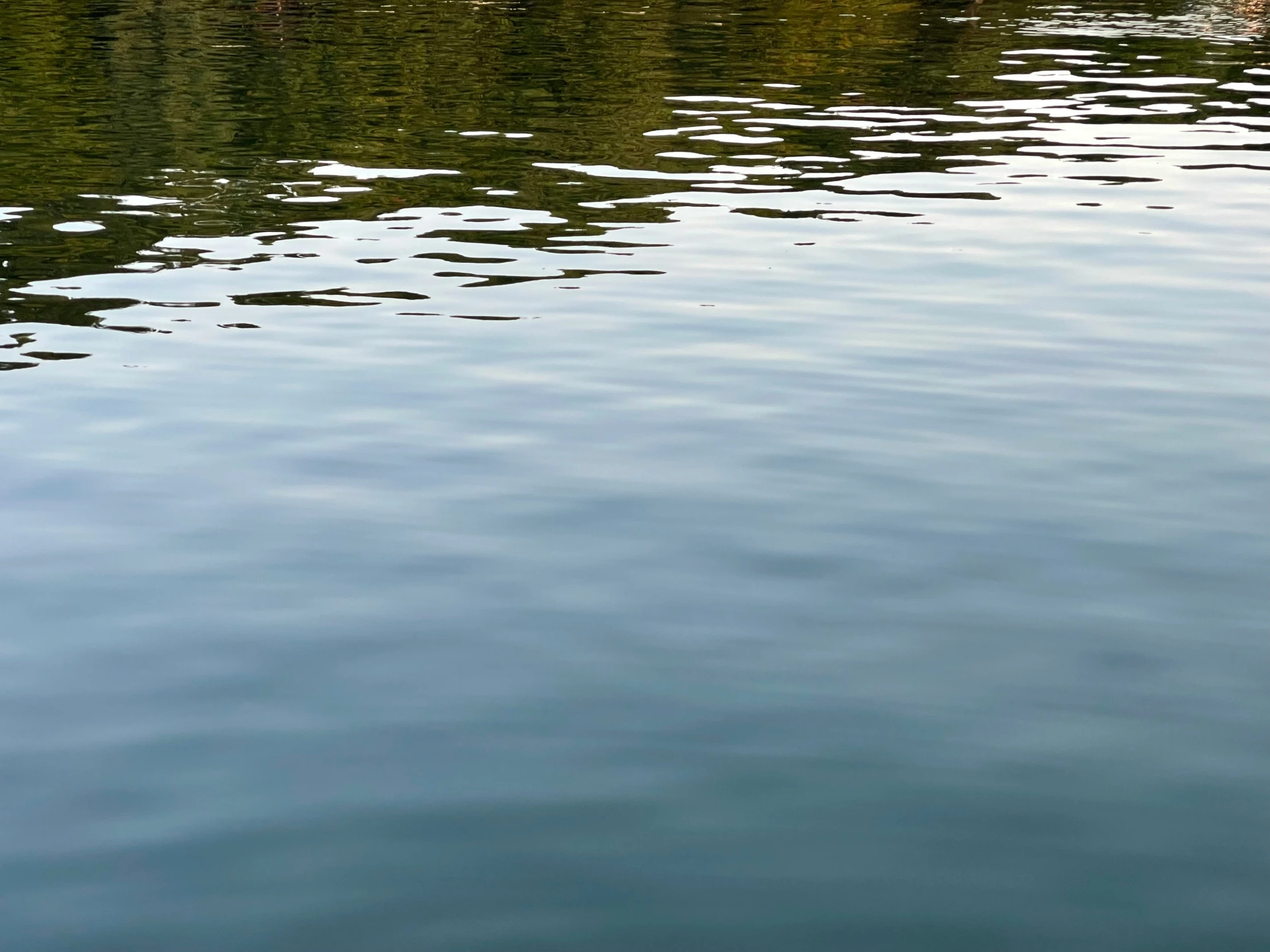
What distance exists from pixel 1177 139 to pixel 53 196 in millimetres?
21139

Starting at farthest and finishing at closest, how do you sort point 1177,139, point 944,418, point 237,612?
point 1177,139
point 944,418
point 237,612

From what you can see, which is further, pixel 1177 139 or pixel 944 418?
pixel 1177 139

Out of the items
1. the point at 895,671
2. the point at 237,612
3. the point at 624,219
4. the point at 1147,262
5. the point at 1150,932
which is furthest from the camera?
the point at 624,219

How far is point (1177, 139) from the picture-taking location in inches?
1321

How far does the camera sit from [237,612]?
11422 millimetres

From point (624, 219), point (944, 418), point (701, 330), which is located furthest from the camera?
point (624, 219)

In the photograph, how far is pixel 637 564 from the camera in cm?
1230

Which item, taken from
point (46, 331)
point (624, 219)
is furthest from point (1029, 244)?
point (46, 331)

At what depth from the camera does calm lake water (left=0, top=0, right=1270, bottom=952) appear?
26.9 feet

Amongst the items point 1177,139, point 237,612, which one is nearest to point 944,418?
point 237,612

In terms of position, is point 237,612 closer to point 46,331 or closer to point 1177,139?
point 46,331

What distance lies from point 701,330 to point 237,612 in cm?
875

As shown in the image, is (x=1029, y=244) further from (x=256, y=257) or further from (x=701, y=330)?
(x=256, y=257)

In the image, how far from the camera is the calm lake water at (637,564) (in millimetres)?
8195
